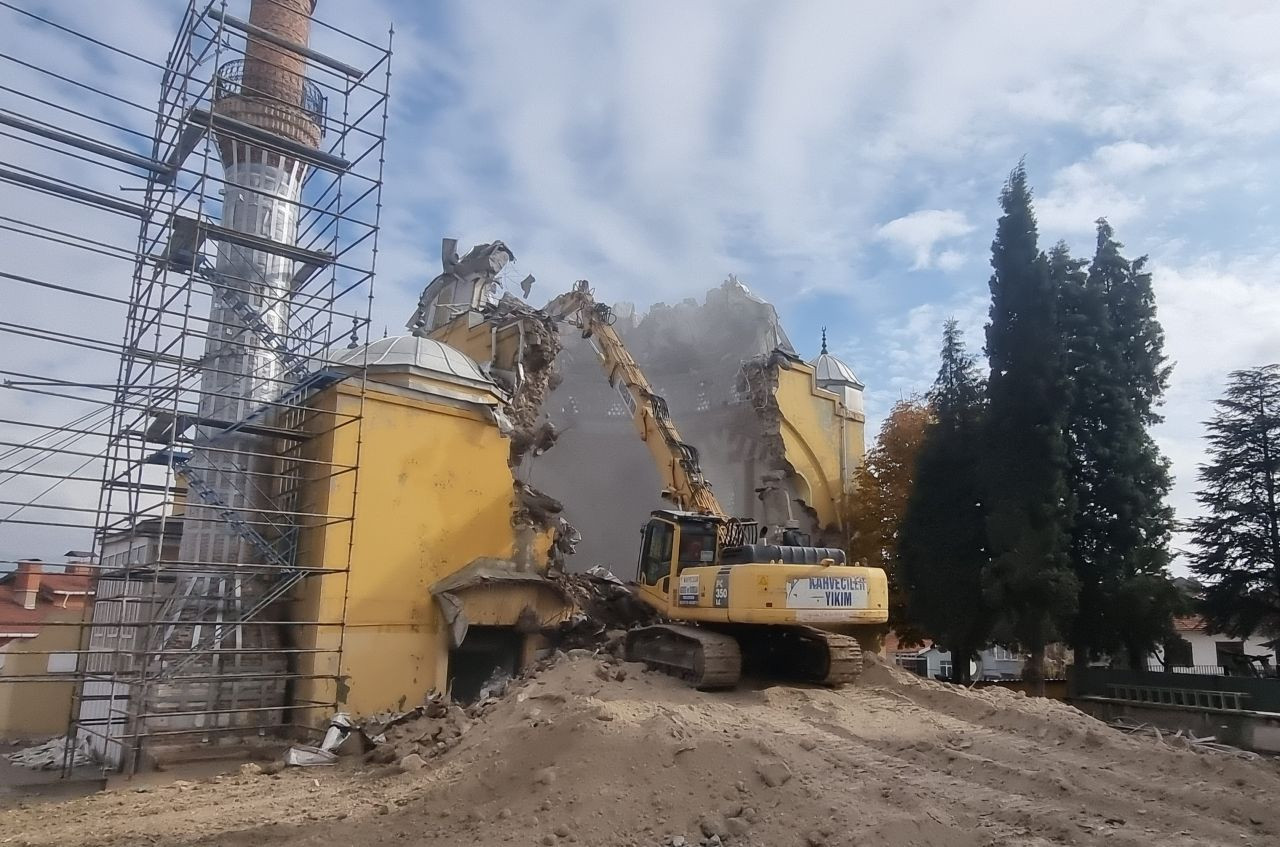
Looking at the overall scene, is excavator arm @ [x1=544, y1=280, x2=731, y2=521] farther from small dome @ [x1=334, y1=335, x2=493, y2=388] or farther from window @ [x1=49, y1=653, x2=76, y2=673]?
window @ [x1=49, y1=653, x2=76, y2=673]

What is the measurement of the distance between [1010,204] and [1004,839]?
680 inches

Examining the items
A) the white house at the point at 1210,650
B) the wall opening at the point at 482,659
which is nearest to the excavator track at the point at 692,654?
the wall opening at the point at 482,659

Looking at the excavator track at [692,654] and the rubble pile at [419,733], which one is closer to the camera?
the rubble pile at [419,733]

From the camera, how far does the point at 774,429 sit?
76.6 ft

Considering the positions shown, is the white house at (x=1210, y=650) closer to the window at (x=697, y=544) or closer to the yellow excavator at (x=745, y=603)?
the yellow excavator at (x=745, y=603)

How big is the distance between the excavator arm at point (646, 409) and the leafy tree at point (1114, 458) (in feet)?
25.1

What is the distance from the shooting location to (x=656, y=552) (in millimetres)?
13203

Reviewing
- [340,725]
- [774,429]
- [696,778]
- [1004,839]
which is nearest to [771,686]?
[696,778]

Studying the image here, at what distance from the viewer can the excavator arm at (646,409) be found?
16438 millimetres

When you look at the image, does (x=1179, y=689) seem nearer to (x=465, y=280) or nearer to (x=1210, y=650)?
(x=465, y=280)

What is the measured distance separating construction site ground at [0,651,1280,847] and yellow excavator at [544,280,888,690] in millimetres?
679

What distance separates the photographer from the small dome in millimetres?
16016

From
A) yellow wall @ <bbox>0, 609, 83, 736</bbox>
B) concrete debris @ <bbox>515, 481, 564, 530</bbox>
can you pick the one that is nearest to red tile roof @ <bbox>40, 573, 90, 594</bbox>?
yellow wall @ <bbox>0, 609, 83, 736</bbox>

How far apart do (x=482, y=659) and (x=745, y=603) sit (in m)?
7.16
